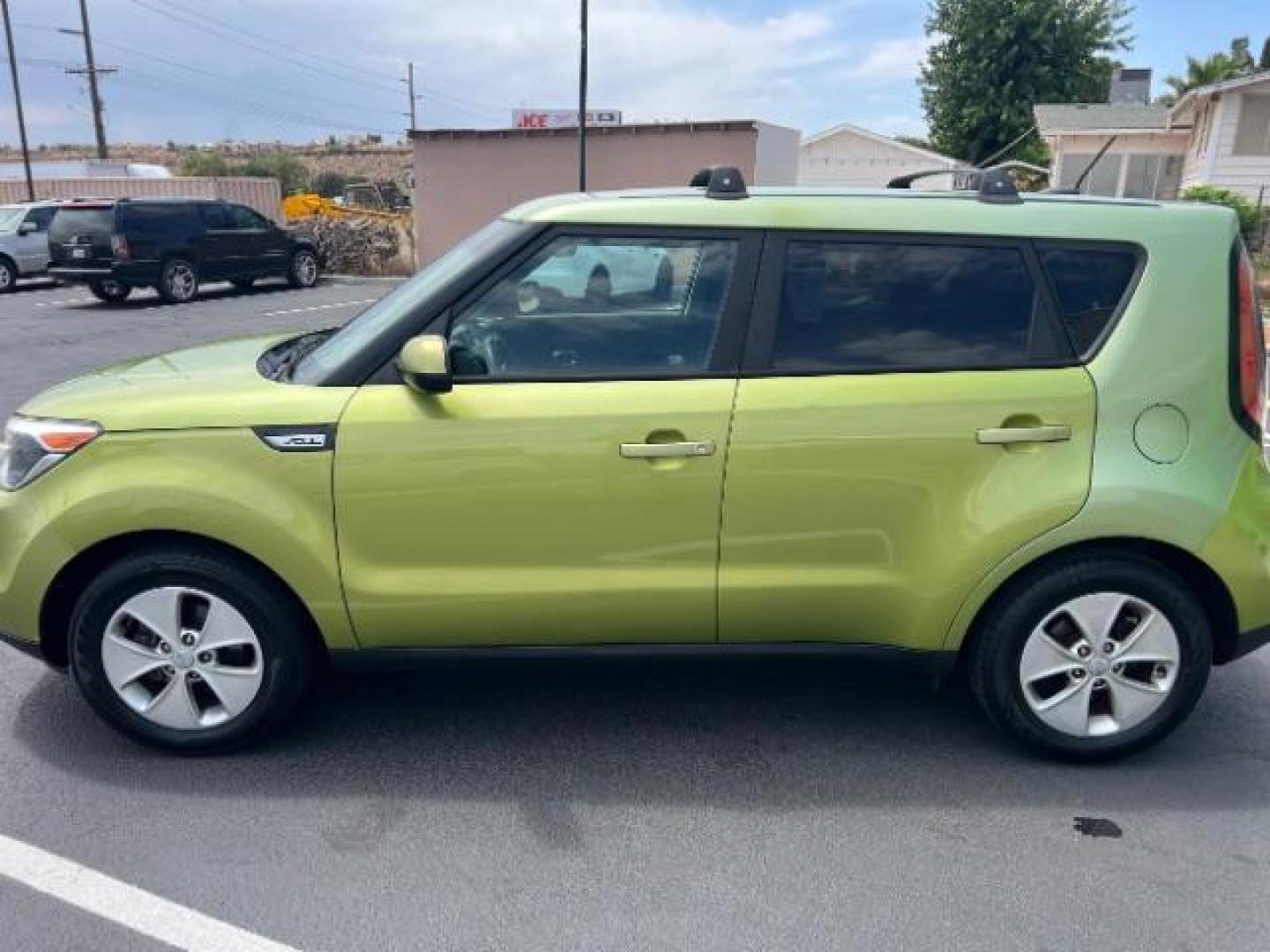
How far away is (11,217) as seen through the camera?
2012 centimetres

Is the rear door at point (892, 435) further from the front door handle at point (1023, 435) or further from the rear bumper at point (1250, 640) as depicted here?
the rear bumper at point (1250, 640)

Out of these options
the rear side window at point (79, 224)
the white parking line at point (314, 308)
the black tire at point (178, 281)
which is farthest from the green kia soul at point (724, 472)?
the rear side window at point (79, 224)

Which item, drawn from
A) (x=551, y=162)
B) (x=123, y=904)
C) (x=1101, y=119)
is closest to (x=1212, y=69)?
(x=1101, y=119)

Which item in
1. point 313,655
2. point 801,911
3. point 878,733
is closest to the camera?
point 801,911

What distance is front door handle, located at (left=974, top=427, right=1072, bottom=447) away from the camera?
2.94 m

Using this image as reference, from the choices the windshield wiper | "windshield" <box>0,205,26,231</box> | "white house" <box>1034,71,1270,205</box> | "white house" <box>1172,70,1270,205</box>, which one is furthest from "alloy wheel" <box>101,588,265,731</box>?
"white house" <box>1172,70,1270,205</box>

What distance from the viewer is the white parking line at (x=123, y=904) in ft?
7.95

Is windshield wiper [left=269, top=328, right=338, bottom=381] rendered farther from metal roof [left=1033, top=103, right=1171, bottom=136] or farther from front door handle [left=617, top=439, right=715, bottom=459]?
metal roof [left=1033, top=103, right=1171, bottom=136]

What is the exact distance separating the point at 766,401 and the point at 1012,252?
0.90 m

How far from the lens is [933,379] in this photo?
2984mm

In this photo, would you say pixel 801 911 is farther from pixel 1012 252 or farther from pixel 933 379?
pixel 1012 252

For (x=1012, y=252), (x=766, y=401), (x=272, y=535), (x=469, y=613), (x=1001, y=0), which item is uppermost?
(x=1001, y=0)

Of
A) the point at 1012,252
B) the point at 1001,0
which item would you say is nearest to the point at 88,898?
the point at 1012,252

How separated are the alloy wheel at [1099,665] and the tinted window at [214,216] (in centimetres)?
1833
